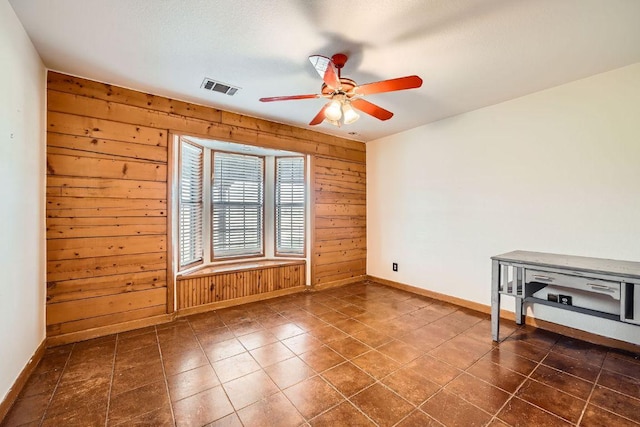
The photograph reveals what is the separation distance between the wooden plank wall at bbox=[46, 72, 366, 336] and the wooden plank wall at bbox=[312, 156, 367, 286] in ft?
Result: 5.81

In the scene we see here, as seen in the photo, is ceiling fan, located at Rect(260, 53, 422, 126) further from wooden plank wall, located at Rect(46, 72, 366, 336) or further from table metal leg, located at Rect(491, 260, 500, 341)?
table metal leg, located at Rect(491, 260, 500, 341)

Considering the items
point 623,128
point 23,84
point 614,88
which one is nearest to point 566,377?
point 623,128

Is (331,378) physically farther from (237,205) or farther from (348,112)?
(237,205)

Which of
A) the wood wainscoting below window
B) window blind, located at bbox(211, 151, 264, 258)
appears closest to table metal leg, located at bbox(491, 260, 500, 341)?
the wood wainscoting below window

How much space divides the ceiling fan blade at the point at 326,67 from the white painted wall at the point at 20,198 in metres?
1.94

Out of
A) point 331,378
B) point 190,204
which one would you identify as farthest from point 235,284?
point 331,378

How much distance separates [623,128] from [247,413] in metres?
3.88

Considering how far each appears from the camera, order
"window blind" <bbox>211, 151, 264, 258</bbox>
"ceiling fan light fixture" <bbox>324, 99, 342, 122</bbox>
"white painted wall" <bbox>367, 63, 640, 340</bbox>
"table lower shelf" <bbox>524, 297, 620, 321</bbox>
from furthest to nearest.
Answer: "window blind" <bbox>211, 151, 264, 258</bbox> → "white painted wall" <bbox>367, 63, 640, 340</bbox> → "ceiling fan light fixture" <bbox>324, 99, 342, 122</bbox> → "table lower shelf" <bbox>524, 297, 620, 321</bbox>

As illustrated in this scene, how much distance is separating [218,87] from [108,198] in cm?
162

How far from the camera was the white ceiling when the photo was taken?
1748mm

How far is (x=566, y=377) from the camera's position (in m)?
2.05

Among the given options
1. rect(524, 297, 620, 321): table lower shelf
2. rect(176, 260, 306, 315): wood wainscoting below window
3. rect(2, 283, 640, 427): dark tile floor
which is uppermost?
rect(524, 297, 620, 321): table lower shelf

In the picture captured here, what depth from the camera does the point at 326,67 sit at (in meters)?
1.87

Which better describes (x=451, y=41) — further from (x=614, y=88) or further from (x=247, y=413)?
(x=247, y=413)
